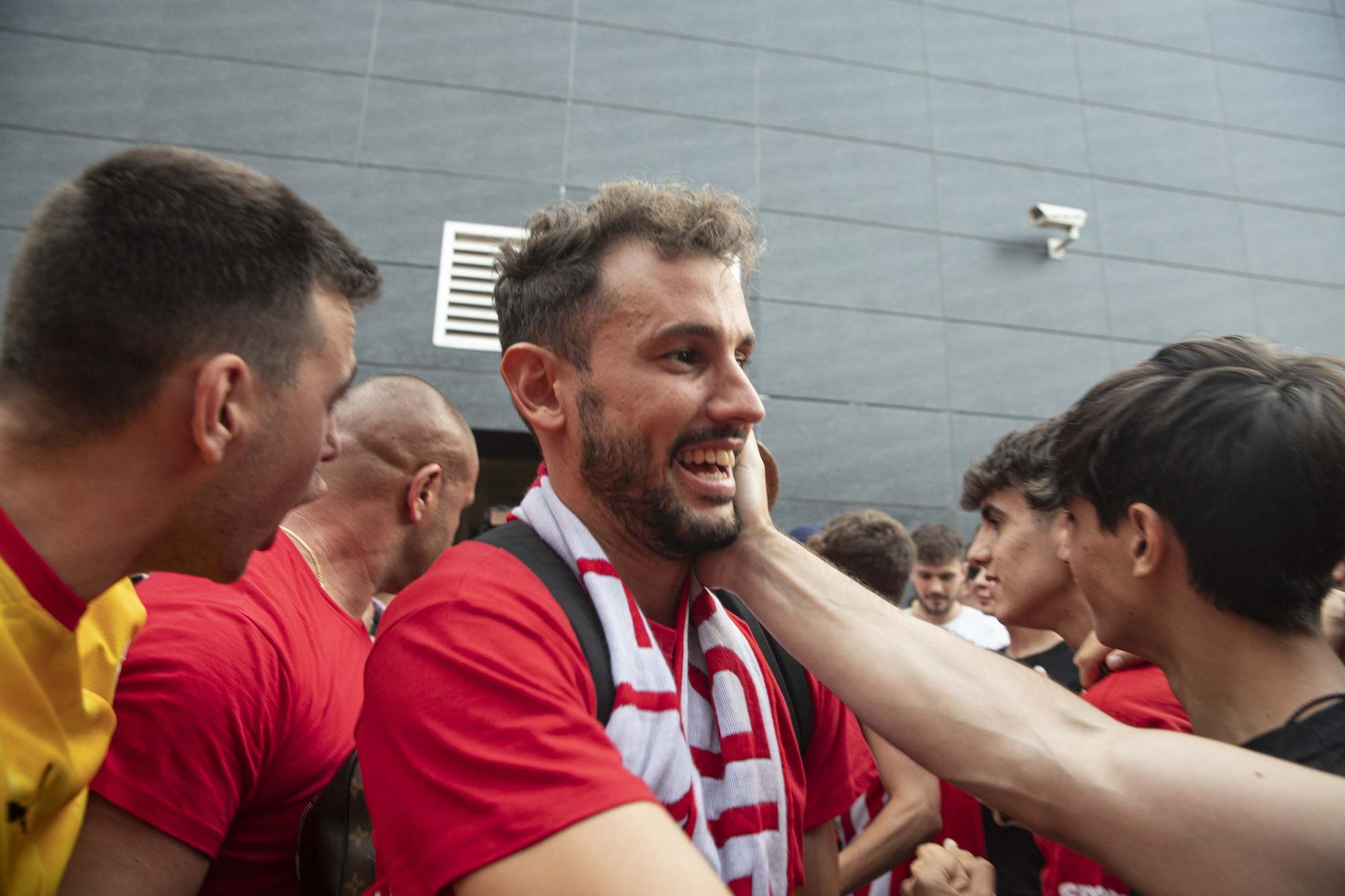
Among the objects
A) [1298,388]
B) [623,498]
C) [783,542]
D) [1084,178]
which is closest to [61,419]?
[623,498]

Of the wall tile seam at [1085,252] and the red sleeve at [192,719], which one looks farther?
the wall tile seam at [1085,252]

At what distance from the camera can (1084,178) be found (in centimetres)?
720

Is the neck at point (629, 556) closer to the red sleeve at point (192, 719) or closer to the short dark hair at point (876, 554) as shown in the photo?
the red sleeve at point (192, 719)

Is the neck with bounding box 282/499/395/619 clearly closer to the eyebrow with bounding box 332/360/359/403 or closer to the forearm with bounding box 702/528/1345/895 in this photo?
the eyebrow with bounding box 332/360/359/403

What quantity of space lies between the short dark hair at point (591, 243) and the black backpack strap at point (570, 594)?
1.10 feet

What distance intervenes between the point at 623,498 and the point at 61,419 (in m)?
0.81

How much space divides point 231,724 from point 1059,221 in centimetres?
665

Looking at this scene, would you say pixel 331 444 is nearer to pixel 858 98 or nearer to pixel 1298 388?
pixel 1298 388

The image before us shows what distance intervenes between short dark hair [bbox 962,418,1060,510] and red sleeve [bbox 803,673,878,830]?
128 cm

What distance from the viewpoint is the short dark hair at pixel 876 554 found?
360 centimetres

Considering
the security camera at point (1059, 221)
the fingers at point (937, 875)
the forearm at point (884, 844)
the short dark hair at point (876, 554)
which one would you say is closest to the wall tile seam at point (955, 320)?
the security camera at point (1059, 221)

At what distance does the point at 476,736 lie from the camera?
1.02m

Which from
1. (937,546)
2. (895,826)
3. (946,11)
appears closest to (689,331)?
(895,826)

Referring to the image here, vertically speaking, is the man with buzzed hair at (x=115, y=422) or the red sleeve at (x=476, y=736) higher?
the man with buzzed hair at (x=115, y=422)
